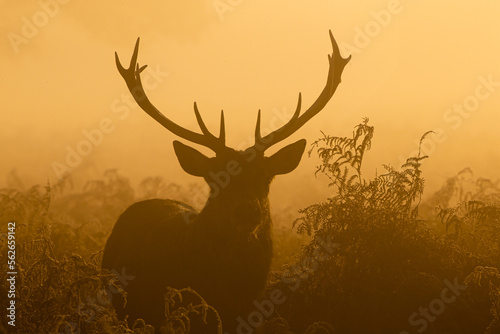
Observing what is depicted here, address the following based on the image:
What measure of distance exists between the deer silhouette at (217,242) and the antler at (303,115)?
13mm

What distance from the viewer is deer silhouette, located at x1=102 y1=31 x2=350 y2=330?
21.6 ft

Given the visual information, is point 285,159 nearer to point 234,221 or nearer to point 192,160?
point 192,160

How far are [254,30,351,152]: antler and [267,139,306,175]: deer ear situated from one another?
115 millimetres

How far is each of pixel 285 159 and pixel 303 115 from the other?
0.54 meters

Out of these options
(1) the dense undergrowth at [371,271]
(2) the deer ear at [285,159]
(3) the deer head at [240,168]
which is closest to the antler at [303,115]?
(3) the deer head at [240,168]

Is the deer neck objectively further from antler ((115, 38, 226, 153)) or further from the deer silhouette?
antler ((115, 38, 226, 153))

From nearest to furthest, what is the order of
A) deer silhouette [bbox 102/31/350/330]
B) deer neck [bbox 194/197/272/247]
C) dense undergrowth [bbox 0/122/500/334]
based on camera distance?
deer neck [bbox 194/197/272/247] < deer silhouette [bbox 102/31/350/330] < dense undergrowth [bbox 0/122/500/334]

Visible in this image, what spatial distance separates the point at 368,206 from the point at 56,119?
93.5ft

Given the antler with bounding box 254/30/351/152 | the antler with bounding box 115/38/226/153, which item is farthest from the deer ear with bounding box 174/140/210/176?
the antler with bounding box 254/30/351/152
